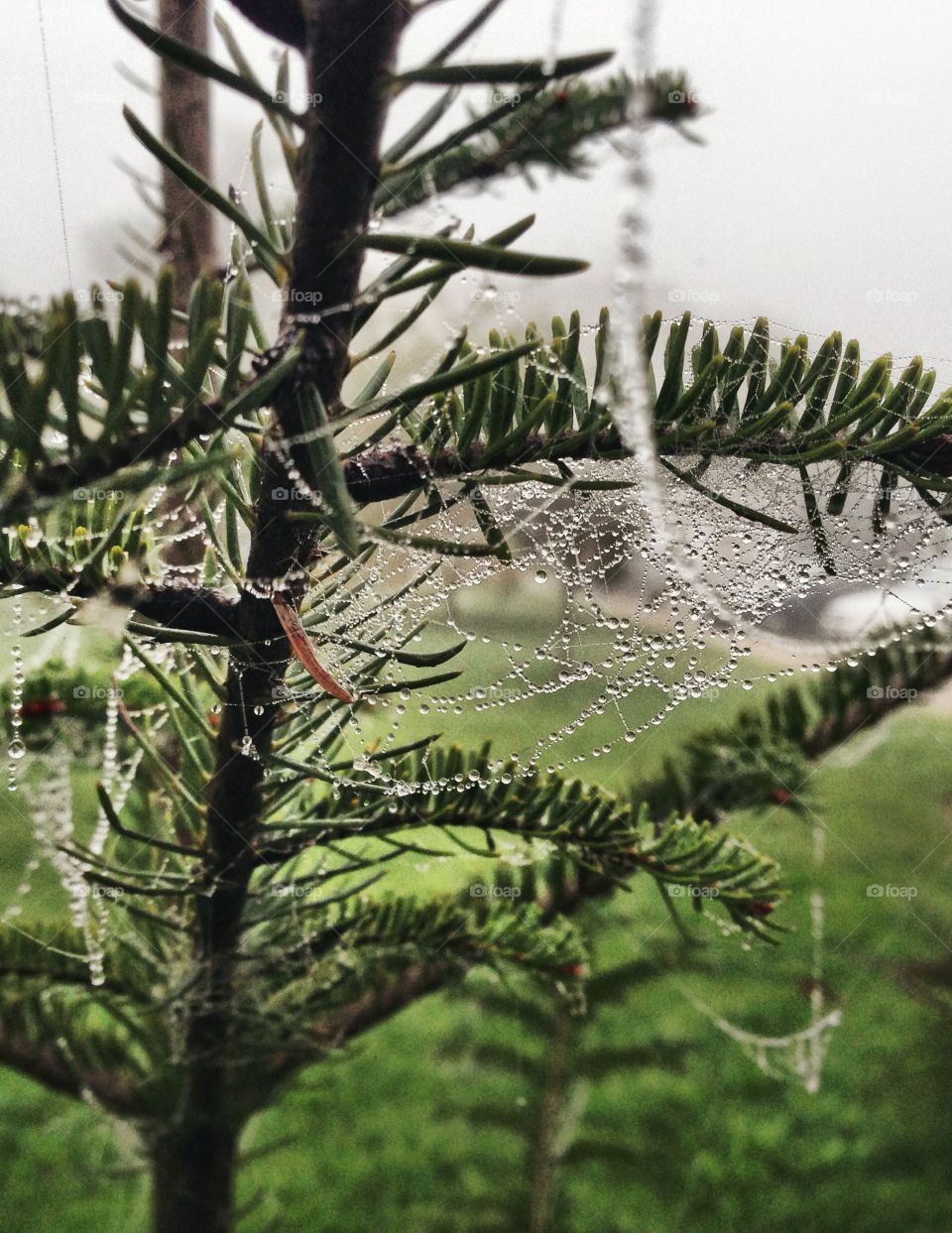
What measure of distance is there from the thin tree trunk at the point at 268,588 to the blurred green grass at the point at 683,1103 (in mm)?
61

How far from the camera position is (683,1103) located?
0.66m

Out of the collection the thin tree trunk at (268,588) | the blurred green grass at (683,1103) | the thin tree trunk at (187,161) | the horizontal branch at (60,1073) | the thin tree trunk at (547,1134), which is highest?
the thin tree trunk at (187,161)

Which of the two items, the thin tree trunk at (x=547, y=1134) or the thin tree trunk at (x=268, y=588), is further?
the thin tree trunk at (x=547, y=1134)

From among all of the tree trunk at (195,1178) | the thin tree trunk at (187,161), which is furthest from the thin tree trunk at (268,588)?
the thin tree trunk at (187,161)

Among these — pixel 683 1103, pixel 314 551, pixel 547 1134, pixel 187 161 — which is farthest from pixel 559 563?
pixel 683 1103

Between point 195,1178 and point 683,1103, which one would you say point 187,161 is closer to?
point 195,1178

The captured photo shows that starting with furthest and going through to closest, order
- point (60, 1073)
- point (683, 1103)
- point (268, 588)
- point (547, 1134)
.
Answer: point (683, 1103) → point (547, 1134) → point (60, 1073) → point (268, 588)

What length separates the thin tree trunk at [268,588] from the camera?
13 centimetres

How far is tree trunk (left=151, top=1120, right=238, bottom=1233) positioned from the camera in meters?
0.32

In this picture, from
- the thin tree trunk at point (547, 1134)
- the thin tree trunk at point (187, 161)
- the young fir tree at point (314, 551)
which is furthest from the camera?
the thin tree trunk at point (547, 1134)

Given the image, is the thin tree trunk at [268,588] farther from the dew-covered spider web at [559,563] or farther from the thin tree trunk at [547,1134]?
the thin tree trunk at [547,1134]

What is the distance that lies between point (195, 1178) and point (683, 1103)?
1.48ft

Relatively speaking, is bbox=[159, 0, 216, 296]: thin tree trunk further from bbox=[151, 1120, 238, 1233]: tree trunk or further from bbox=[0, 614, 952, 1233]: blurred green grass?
bbox=[151, 1120, 238, 1233]: tree trunk

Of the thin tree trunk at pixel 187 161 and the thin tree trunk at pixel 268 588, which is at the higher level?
the thin tree trunk at pixel 187 161
